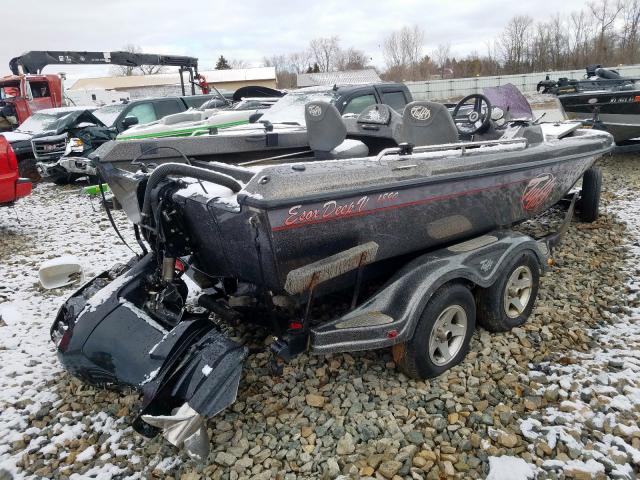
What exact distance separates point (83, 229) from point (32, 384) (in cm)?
381

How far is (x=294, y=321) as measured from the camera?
2.80 m

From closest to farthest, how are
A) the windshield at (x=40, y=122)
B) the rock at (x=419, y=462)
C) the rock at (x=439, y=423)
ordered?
the rock at (x=419, y=462) < the rock at (x=439, y=423) < the windshield at (x=40, y=122)

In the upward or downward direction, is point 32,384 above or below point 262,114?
below

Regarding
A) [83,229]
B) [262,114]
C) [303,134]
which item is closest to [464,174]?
[303,134]

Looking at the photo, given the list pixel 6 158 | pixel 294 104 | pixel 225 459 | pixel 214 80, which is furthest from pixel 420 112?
pixel 214 80

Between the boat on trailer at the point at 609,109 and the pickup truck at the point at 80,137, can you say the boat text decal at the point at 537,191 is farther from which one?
the pickup truck at the point at 80,137

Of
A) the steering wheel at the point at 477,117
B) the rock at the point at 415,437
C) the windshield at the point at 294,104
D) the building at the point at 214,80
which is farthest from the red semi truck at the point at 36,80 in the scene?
the building at the point at 214,80

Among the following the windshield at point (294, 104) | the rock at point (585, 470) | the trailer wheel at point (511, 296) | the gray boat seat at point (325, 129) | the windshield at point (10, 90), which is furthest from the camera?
the windshield at point (10, 90)

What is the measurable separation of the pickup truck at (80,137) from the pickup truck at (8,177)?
6.86ft

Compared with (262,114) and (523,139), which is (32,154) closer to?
(262,114)

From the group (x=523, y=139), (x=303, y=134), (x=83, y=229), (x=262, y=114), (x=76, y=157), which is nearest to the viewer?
(x=523, y=139)

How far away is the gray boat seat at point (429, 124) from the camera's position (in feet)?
12.1

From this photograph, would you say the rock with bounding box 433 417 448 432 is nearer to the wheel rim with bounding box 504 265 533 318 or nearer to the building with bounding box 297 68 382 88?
the wheel rim with bounding box 504 265 533 318

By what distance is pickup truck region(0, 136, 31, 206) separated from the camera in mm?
6191
